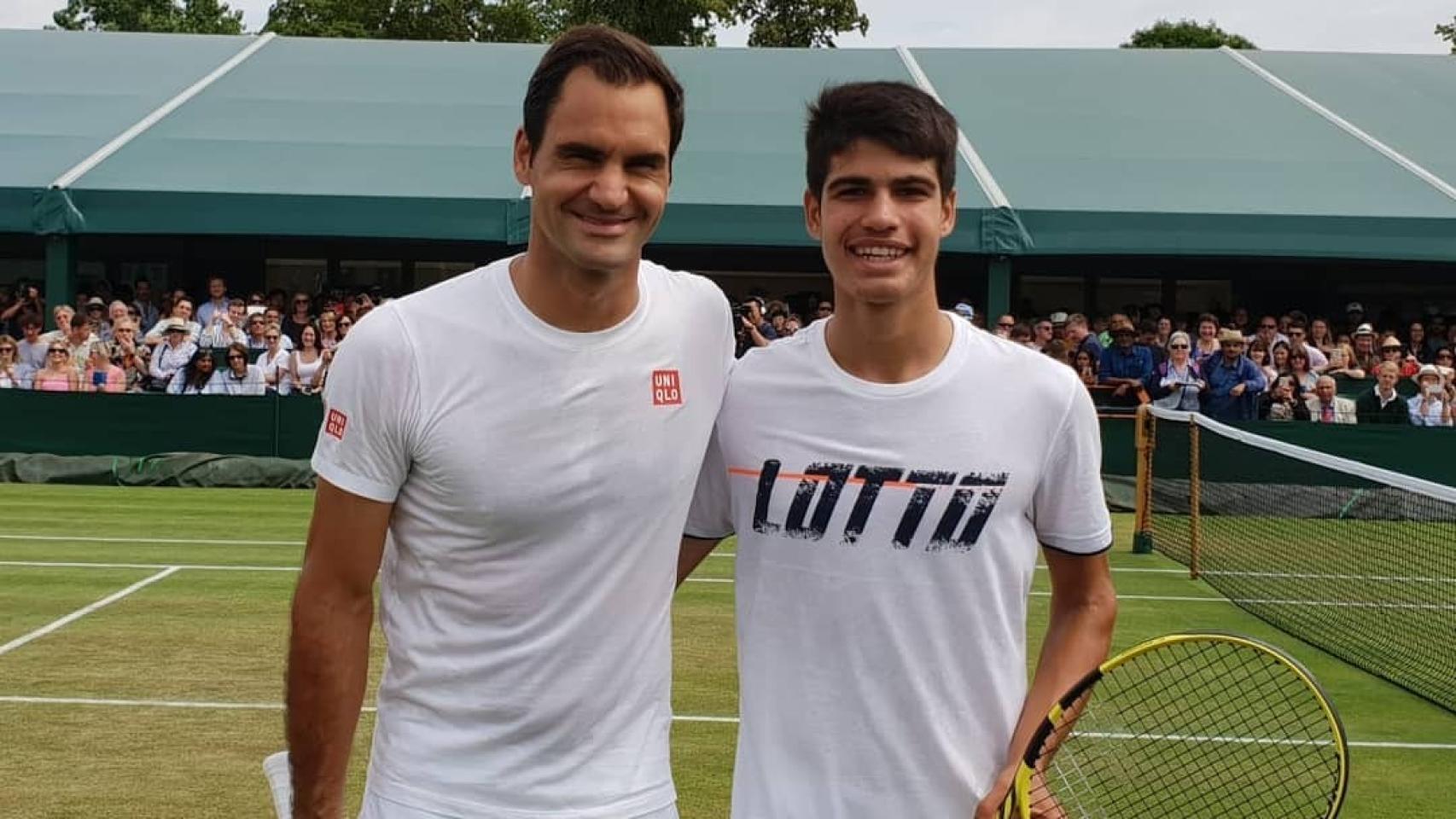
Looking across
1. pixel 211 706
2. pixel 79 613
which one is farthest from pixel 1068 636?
pixel 79 613

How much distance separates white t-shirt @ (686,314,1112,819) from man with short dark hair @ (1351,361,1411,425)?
15.8 m

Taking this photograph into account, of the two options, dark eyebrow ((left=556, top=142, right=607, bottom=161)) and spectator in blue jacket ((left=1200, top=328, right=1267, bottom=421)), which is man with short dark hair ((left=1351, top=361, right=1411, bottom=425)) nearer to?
spectator in blue jacket ((left=1200, top=328, right=1267, bottom=421))

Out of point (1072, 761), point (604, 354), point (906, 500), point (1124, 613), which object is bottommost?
point (1124, 613)

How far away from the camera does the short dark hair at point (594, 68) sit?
3043 millimetres

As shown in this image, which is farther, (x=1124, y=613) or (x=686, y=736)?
(x=1124, y=613)

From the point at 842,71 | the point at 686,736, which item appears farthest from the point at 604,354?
the point at 842,71

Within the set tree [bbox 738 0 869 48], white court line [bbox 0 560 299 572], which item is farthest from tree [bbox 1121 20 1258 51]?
white court line [bbox 0 560 299 572]

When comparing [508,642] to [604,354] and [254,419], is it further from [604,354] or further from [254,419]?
[254,419]

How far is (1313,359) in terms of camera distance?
18.9 meters

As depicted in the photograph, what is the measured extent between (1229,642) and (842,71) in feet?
79.9

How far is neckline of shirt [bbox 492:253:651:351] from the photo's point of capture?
3.08m

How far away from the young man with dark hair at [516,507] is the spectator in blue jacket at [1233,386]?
15.2 m

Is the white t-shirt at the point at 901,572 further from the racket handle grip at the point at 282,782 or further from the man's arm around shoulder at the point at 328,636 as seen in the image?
the racket handle grip at the point at 282,782

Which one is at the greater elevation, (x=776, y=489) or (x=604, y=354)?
(x=604, y=354)
